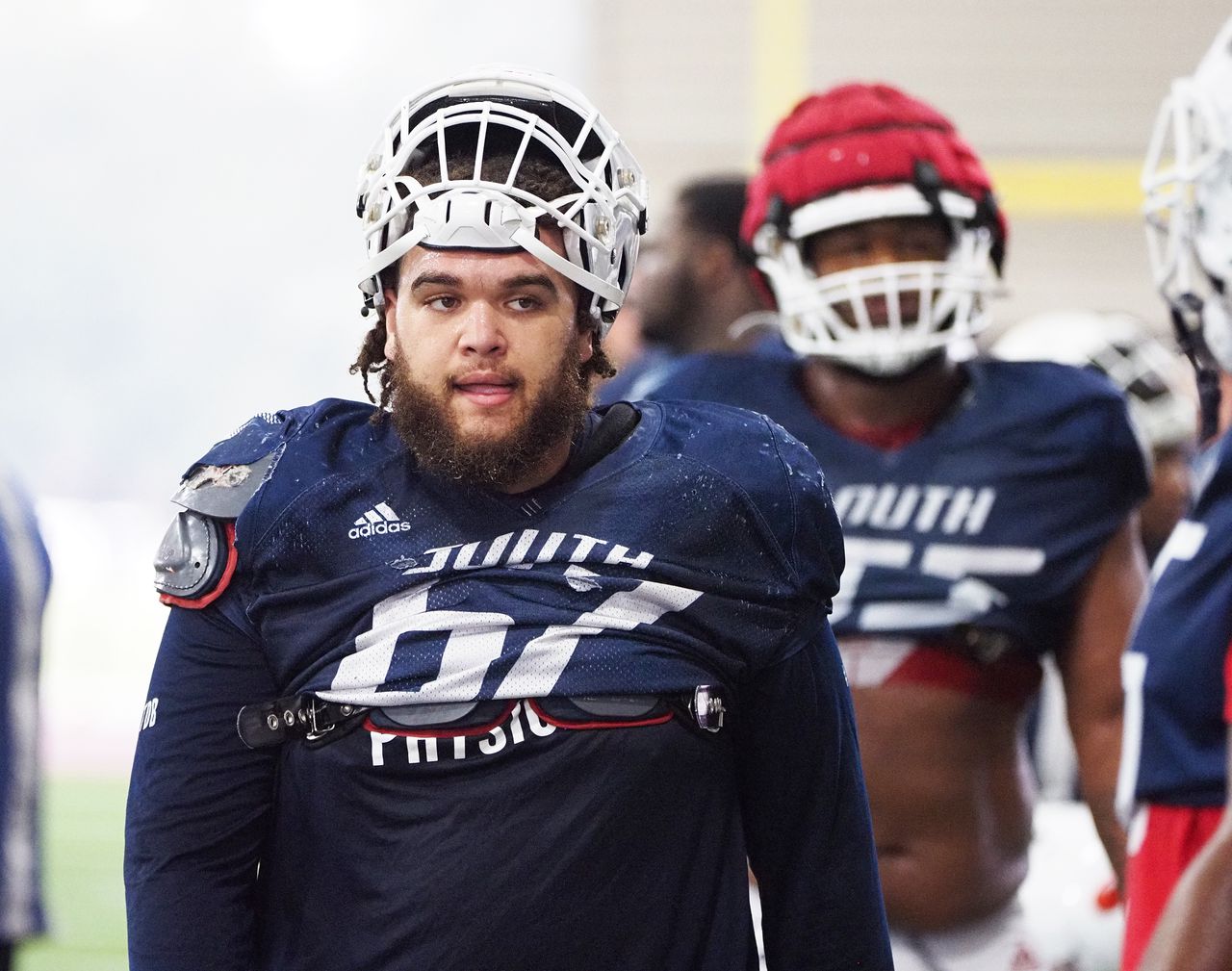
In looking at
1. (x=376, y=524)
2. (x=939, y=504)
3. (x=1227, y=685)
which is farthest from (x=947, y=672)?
(x=376, y=524)

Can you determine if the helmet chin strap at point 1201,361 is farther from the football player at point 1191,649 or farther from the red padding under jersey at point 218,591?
the red padding under jersey at point 218,591

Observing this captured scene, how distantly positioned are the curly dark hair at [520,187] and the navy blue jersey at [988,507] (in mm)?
851

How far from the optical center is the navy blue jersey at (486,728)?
151cm

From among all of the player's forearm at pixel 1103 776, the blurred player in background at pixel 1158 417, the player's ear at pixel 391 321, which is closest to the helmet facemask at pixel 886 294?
the player's forearm at pixel 1103 776

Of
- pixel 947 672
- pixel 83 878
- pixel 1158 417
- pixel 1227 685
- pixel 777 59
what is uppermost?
pixel 777 59

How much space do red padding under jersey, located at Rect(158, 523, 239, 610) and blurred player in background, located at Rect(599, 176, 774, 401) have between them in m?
2.68

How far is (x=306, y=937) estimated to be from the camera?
1558 mm

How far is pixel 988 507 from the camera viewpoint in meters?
2.49

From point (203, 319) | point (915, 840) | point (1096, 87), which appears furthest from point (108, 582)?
point (915, 840)

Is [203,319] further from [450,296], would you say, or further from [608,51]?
[450,296]

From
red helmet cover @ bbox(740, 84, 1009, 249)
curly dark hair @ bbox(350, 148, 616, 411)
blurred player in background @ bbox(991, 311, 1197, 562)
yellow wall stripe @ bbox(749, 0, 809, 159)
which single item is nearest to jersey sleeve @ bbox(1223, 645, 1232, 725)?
curly dark hair @ bbox(350, 148, 616, 411)

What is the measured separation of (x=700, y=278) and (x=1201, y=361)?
2.26 meters

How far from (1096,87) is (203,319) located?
463 centimetres

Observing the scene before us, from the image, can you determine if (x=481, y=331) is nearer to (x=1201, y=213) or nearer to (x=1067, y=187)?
(x=1201, y=213)
